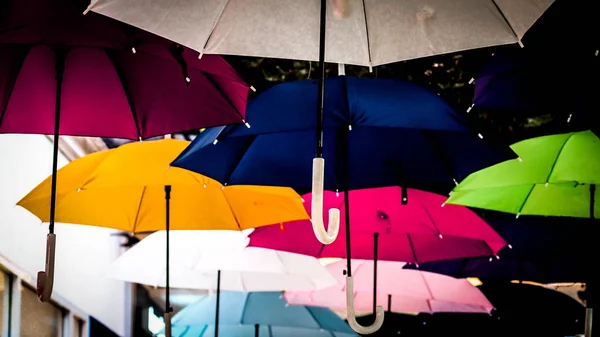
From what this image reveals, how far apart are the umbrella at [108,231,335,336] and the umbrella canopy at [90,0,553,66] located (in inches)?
104

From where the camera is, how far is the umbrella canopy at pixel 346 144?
382cm

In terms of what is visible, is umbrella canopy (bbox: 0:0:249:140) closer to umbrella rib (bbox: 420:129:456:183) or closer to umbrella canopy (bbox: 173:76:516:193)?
umbrella canopy (bbox: 173:76:516:193)

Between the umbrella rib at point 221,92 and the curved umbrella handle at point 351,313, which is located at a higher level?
the umbrella rib at point 221,92

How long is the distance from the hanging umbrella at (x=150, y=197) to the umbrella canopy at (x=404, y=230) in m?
0.37

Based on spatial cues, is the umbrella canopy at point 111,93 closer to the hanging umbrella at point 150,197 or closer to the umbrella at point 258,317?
the hanging umbrella at point 150,197

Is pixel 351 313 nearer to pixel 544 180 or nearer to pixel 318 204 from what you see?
pixel 318 204

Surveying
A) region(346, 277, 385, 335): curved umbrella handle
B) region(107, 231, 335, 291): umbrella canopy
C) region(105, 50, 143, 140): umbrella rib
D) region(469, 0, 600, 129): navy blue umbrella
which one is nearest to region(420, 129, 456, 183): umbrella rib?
region(469, 0, 600, 129): navy blue umbrella

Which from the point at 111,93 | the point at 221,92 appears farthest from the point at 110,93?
the point at 221,92

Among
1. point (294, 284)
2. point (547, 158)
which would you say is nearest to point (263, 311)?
point (294, 284)

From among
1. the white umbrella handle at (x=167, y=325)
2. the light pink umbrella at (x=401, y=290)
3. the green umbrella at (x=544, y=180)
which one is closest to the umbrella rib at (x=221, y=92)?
the green umbrella at (x=544, y=180)

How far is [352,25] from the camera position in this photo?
3.55 metres

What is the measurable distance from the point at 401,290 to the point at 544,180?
2050 mm

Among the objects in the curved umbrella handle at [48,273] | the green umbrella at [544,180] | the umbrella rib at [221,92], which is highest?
the umbrella rib at [221,92]

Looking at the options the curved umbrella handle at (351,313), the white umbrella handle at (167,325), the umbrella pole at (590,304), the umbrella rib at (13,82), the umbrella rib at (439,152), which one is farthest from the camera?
the white umbrella handle at (167,325)
